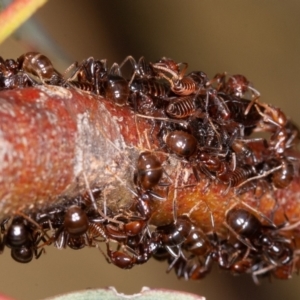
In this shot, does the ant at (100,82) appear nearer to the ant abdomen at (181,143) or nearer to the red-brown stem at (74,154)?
the red-brown stem at (74,154)

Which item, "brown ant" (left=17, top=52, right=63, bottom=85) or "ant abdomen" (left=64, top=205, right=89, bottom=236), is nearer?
"ant abdomen" (left=64, top=205, right=89, bottom=236)

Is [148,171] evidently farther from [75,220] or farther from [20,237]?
[20,237]

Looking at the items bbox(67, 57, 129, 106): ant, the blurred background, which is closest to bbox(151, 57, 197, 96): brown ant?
bbox(67, 57, 129, 106): ant

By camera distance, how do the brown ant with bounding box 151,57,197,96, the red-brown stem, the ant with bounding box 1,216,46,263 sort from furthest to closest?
the brown ant with bounding box 151,57,197,96 < the ant with bounding box 1,216,46,263 < the red-brown stem

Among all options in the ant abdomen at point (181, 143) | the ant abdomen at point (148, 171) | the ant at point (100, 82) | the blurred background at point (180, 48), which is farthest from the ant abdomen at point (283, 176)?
the blurred background at point (180, 48)

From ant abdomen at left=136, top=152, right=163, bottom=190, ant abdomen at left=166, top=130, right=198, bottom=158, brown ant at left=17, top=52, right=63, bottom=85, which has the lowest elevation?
ant abdomen at left=136, top=152, right=163, bottom=190

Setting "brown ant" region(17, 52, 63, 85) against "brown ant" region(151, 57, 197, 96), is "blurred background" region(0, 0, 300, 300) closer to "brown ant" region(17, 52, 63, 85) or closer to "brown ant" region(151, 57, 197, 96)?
"brown ant" region(151, 57, 197, 96)
